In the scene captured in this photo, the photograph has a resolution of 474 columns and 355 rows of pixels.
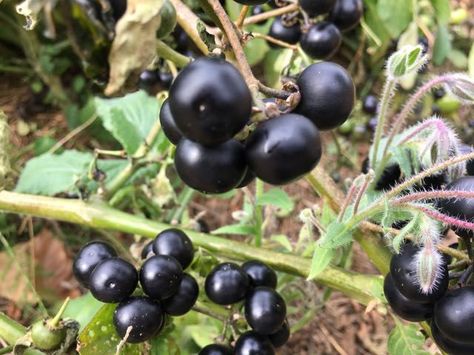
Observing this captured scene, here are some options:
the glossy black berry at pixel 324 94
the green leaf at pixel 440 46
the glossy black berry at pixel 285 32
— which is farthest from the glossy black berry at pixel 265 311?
the green leaf at pixel 440 46

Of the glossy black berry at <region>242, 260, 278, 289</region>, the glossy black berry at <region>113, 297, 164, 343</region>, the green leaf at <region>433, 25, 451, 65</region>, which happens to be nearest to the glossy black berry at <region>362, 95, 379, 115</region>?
the green leaf at <region>433, 25, 451, 65</region>

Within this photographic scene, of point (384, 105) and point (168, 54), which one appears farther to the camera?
point (384, 105)

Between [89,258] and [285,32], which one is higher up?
[285,32]

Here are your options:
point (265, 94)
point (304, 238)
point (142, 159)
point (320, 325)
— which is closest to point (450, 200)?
point (265, 94)

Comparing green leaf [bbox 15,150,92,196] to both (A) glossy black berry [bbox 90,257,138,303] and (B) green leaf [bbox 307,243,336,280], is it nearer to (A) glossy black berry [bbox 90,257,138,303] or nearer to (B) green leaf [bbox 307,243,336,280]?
(A) glossy black berry [bbox 90,257,138,303]

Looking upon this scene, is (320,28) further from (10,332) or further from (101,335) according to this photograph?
(10,332)

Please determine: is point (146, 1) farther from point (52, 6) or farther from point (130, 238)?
point (130, 238)

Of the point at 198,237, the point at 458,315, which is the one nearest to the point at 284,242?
the point at 198,237
